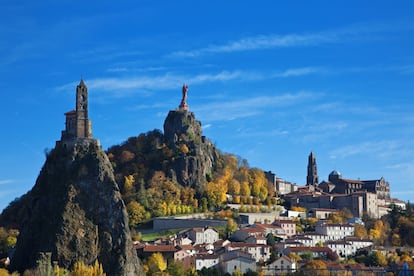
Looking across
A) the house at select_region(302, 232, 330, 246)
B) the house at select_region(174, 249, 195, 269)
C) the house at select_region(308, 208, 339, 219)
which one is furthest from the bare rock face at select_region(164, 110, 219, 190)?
the house at select_region(174, 249, 195, 269)

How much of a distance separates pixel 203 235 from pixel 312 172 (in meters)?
40.8

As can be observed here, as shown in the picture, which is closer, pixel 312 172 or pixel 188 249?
pixel 188 249

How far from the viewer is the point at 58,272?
62312 mm

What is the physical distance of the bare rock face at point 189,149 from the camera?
332 ft

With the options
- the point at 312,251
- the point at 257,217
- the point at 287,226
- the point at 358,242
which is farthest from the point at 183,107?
the point at 312,251

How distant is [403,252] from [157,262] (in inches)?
1023

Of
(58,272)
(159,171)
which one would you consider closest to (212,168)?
(159,171)

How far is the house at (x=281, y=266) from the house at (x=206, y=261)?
4555 millimetres

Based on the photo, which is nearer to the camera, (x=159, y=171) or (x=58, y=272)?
(x=58, y=272)

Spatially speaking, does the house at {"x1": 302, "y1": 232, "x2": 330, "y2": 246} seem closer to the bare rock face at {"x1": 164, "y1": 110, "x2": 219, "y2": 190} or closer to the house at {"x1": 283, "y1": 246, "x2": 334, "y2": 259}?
the house at {"x1": 283, "y1": 246, "x2": 334, "y2": 259}

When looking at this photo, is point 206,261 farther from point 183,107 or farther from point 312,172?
point 312,172

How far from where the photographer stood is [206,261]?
77.4m

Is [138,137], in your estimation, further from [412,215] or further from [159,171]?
[412,215]

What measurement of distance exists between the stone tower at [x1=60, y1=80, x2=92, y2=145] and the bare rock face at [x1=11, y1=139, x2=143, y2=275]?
3.16 feet
